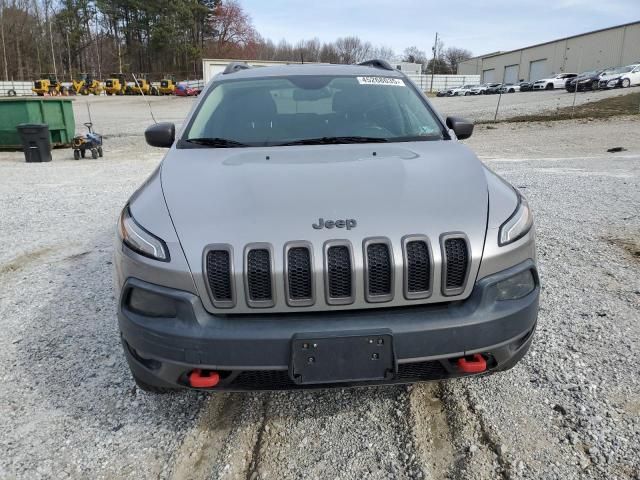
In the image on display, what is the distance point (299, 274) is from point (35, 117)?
14.9m

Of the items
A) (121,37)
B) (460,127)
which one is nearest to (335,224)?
(460,127)

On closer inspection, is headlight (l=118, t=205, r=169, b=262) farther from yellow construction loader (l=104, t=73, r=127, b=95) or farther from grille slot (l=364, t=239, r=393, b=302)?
yellow construction loader (l=104, t=73, r=127, b=95)

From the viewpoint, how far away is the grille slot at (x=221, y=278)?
1.95 meters

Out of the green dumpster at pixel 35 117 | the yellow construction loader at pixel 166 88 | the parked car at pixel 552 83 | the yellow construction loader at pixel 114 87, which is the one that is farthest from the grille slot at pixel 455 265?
the yellow construction loader at pixel 114 87

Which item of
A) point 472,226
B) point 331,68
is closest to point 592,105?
point 331,68

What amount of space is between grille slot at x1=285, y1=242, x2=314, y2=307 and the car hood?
0.05 m

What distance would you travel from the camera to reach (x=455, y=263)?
6.56 feet

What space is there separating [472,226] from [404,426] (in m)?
1.03

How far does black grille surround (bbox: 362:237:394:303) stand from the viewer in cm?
195

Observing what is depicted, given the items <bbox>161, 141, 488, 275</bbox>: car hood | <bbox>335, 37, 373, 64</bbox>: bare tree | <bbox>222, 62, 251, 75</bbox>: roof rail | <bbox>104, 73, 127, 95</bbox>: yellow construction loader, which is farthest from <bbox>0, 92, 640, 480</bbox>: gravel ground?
<bbox>335, 37, 373, 64</bbox>: bare tree

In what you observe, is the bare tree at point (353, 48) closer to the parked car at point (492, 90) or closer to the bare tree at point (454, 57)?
the bare tree at point (454, 57)

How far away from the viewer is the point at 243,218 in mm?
2080

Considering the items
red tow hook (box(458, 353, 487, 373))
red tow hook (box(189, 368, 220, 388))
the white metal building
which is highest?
the white metal building

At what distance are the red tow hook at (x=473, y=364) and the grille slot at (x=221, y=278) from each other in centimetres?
98
